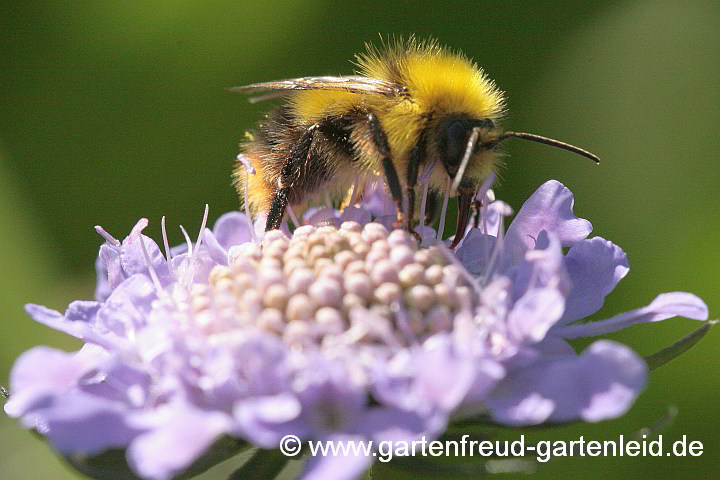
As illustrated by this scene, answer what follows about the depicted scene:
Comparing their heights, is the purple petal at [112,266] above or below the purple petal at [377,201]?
below

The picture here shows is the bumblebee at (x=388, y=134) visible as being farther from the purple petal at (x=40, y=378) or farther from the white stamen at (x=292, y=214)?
the purple petal at (x=40, y=378)

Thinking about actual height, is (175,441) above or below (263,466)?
above

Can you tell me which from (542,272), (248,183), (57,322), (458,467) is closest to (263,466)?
(458,467)

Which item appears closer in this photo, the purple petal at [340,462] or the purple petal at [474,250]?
the purple petal at [340,462]

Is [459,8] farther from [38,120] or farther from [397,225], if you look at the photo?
[397,225]

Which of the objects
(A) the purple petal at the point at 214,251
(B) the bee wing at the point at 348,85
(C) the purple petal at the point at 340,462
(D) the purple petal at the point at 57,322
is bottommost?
(C) the purple petal at the point at 340,462

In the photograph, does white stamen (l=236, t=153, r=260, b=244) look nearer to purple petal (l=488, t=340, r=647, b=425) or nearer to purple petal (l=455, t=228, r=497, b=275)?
purple petal (l=455, t=228, r=497, b=275)

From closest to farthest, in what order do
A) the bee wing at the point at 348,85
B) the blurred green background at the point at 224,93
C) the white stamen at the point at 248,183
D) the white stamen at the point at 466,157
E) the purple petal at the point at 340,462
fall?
the purple petal at the point at 340,462 → the white stamen at the point at 466,157 → the bee wing at the point at 348,85 → the white stamen at the point at 248,183 → the blurred green background at the point at 224,93

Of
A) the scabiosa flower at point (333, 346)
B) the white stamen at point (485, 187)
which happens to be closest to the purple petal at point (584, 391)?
the scabiosa flower at point (333, 346)

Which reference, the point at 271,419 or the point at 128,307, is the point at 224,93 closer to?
the point at 128,307
